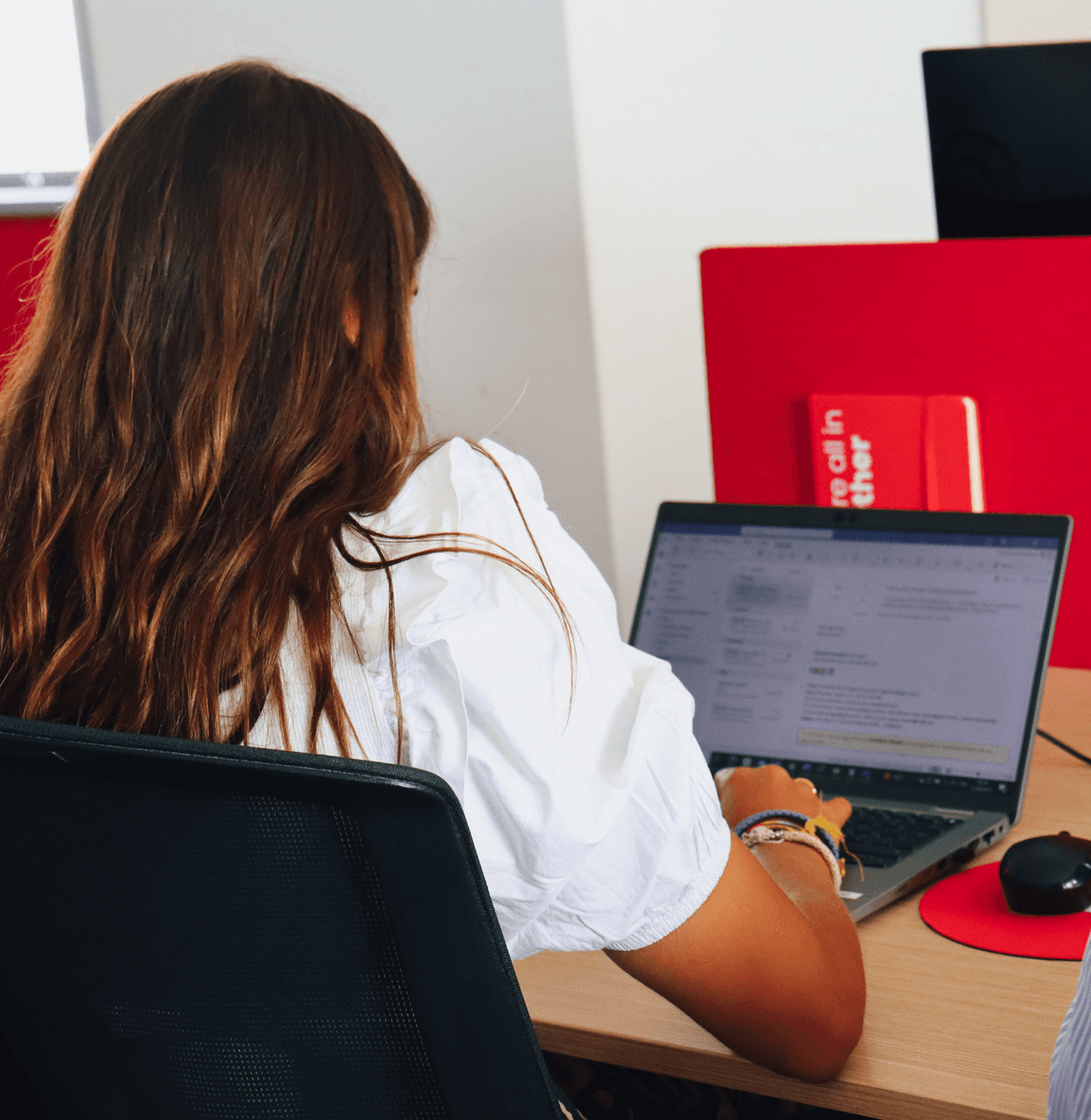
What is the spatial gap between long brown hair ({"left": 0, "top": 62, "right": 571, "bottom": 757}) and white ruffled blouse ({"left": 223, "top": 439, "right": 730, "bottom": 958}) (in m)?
0.02

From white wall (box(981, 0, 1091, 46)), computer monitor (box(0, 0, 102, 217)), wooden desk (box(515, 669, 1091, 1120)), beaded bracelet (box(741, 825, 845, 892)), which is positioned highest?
white wall (box(981, 0, 1091, 46))

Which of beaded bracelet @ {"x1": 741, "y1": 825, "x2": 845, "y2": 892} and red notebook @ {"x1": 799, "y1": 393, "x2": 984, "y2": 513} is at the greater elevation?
red notebook @ {"x1": 799, "y1": 393, "x2": 984, "y2": 513}

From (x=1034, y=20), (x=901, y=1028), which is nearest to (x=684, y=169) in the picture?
(x=1034, y=20)

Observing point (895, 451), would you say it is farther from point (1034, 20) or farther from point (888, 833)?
point (1034, 20)

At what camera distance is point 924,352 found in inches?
55.1

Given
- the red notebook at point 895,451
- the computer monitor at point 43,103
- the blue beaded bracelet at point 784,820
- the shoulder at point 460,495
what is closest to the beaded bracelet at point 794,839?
the blue beaded bracelet at point 784,820

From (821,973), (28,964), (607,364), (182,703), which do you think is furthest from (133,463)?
(607,364)

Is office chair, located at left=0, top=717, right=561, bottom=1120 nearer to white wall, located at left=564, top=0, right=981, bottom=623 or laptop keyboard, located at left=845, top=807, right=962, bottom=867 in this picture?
laptop keyboard, located at left=845, top=807, right=962, bottom=867

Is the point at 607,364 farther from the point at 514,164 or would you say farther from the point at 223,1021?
the point at 223,1021

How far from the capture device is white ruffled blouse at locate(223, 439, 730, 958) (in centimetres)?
72

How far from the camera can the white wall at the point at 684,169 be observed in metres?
1.91

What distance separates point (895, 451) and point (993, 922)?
59 centimetres

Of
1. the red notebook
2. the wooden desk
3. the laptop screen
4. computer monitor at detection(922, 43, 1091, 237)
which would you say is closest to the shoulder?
the wooden desk

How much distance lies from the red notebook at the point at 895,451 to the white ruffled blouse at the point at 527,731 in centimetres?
68
